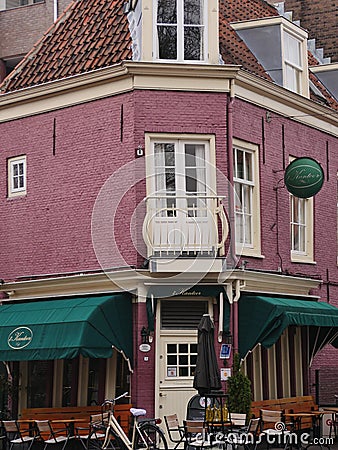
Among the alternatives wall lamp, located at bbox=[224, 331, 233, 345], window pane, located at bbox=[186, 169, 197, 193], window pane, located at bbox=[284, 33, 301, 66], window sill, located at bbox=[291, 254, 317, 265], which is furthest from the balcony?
window pane, located at bbox=[284, 33, 301, 66]

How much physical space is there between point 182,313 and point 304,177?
3.89 m

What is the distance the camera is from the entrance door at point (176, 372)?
1852 centimetres

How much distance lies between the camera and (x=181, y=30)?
1959 centimetres

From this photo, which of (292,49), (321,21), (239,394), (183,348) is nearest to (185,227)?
(183,348)

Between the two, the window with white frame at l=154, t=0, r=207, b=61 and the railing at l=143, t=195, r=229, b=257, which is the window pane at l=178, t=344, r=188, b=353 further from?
the window with white frame at l=154, t=0, r=207, b=61

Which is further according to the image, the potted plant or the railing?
the railing

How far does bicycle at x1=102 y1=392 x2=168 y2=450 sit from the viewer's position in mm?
16820

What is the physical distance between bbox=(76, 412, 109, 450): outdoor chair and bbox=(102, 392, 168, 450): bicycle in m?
0.19

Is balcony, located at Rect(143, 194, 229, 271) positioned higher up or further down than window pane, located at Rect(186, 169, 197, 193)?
further down

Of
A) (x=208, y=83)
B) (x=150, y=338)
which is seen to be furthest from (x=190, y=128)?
(x=150, y=338)

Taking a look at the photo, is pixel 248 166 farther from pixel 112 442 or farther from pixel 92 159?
pixel 112 442

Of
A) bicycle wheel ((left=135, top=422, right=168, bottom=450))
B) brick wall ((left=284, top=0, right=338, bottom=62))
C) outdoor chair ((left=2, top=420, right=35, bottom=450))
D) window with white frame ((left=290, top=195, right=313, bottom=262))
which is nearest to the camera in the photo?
bicycle wheel ((left=135, top=422, right=168, bottom=450))

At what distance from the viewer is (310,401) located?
21406 mm

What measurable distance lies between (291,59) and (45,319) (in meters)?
8.47
